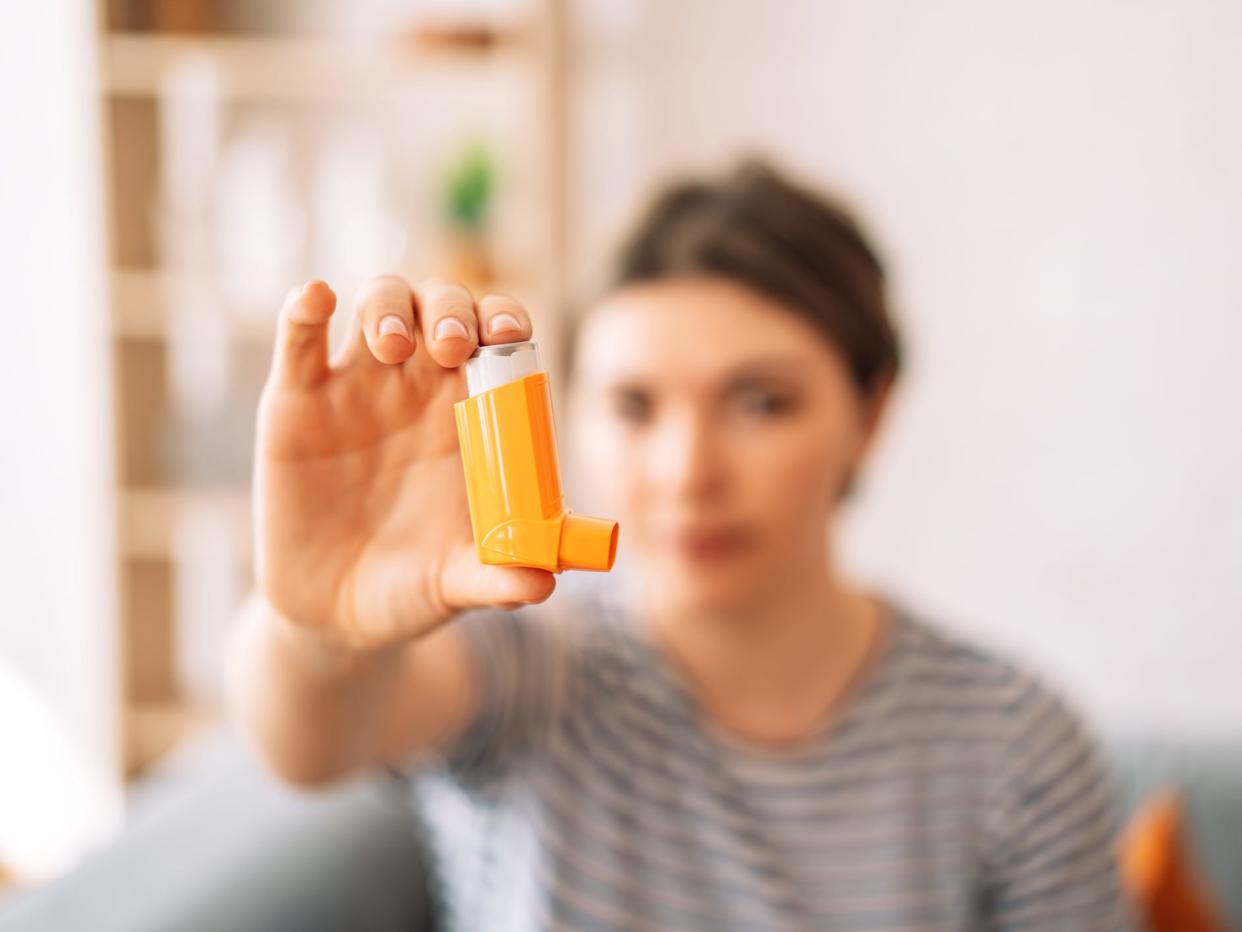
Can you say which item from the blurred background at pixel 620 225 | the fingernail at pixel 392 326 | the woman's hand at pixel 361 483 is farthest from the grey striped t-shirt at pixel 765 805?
the blurred background at pixel 620 225

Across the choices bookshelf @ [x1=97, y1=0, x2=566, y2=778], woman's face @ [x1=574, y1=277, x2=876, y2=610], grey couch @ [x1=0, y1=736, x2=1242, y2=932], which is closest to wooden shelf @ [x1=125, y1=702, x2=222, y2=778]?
bookshelf @ [x1=97, y1=0, x2=566, y2=778]

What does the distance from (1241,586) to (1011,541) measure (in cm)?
41

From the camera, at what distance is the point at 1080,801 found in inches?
40.2

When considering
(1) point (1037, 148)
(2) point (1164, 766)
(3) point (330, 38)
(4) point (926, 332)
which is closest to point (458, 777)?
(2) point (1164, 766)

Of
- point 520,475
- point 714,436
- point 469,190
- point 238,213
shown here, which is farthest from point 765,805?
point 238,213

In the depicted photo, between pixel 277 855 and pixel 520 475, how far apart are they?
2.86 feet

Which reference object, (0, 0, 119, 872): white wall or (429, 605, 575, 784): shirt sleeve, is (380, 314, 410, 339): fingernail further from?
(0, 0, 119, 872): white wall

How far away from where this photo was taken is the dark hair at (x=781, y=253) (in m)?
1.04

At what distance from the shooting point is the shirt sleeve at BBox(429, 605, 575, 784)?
973mm

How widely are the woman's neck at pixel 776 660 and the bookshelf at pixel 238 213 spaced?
3.61 ft

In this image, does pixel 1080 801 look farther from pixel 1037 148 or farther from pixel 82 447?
pixel 82 447

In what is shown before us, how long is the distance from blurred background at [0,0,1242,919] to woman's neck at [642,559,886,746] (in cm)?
110

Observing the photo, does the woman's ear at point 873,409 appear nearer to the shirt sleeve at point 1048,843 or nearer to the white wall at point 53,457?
the shirt sleeve at point 1048,843

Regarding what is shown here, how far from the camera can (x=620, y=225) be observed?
200 cm
